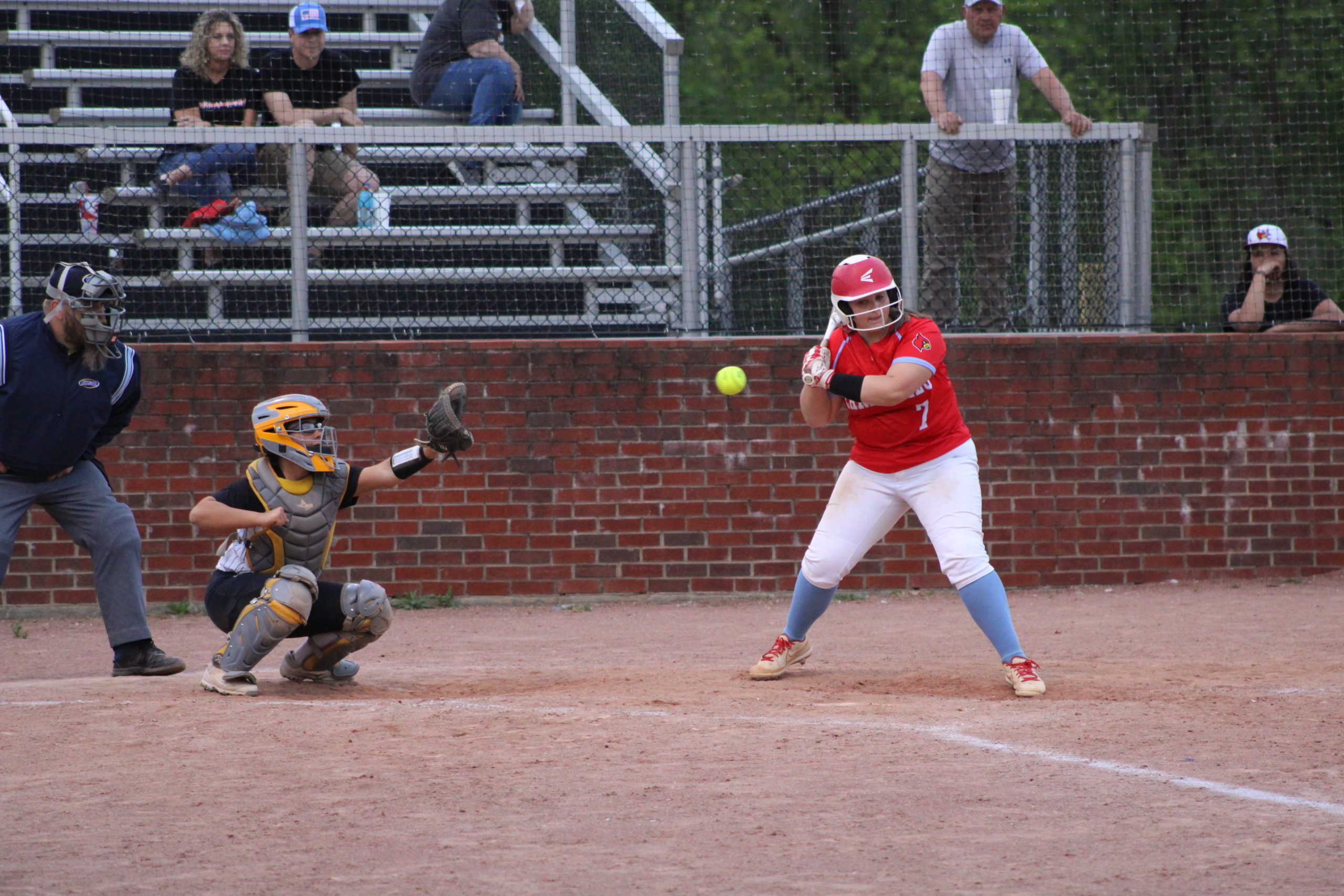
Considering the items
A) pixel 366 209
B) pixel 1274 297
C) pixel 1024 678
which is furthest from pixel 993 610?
pixel 366 209

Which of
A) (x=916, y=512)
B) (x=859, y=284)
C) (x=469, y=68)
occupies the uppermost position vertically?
(x=469, y=68)

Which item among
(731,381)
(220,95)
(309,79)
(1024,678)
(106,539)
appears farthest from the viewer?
(309,79)

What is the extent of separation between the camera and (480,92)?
33.4ft

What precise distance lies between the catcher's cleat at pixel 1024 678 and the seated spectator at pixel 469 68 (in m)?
6.25

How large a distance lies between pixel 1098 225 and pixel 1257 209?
1356mm

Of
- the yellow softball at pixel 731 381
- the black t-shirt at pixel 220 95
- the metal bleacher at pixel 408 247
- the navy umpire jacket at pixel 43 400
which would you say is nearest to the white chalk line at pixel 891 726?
the navy umpire jacket at pixel 43 400

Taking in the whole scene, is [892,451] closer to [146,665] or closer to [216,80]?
[146,665]

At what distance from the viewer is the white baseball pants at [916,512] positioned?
5.69m

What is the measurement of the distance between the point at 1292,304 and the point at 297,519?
23.0 ft

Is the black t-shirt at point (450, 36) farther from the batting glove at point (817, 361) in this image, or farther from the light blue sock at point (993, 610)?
the light blue sock at point (993, 610)

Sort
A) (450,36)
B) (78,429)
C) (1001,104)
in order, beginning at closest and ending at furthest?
(78,429) → (1001,104) → (450,36)

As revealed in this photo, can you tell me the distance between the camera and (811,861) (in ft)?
11.6

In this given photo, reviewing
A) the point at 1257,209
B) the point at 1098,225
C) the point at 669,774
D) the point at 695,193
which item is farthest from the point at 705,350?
the point at 669,774

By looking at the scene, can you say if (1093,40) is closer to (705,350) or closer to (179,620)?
(705,350)
